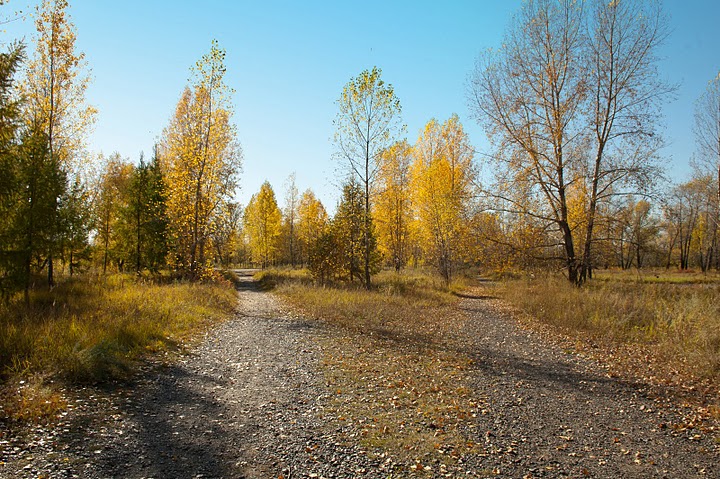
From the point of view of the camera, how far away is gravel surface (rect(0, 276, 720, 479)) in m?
4.37

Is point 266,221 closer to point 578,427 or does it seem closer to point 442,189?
point 442,189

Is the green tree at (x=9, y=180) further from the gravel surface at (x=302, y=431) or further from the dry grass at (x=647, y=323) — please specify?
the dry grass at (x=647, y=323)

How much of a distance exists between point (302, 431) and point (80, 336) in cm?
521

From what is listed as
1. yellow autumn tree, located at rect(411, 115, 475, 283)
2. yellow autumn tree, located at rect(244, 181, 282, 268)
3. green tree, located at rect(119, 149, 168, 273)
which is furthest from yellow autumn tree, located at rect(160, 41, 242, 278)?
yellow autumn tree, located at rect(244, 181, 282, 268)

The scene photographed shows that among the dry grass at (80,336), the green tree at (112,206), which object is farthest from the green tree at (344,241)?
the green tree at (112,206)

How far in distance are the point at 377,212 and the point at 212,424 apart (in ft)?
104

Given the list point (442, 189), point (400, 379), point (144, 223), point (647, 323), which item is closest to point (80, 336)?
point (400, 379)

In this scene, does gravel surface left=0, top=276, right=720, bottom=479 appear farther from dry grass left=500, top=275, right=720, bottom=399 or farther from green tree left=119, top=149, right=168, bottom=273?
green tree left=119, top=149, right=168, bottom=273

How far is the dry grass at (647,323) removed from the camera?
7805 millimetres

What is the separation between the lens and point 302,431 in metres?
5.32

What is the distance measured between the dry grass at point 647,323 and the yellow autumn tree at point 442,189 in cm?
509

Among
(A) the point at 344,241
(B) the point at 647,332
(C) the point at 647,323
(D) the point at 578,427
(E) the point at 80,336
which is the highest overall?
(A) the point at 344,241

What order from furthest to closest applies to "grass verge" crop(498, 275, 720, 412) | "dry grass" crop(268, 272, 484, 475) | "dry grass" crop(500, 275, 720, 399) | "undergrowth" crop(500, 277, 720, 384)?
"undergrowth" crop(500, 277, 720, 384), "dry grass" crop(500, 275, 720, 399), "grass verge" crop(498, 275, 720, 412), "dry grass" crop(268, 272, 484, 475)

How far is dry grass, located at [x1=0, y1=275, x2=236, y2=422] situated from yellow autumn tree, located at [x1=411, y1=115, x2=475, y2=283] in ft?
40.2
